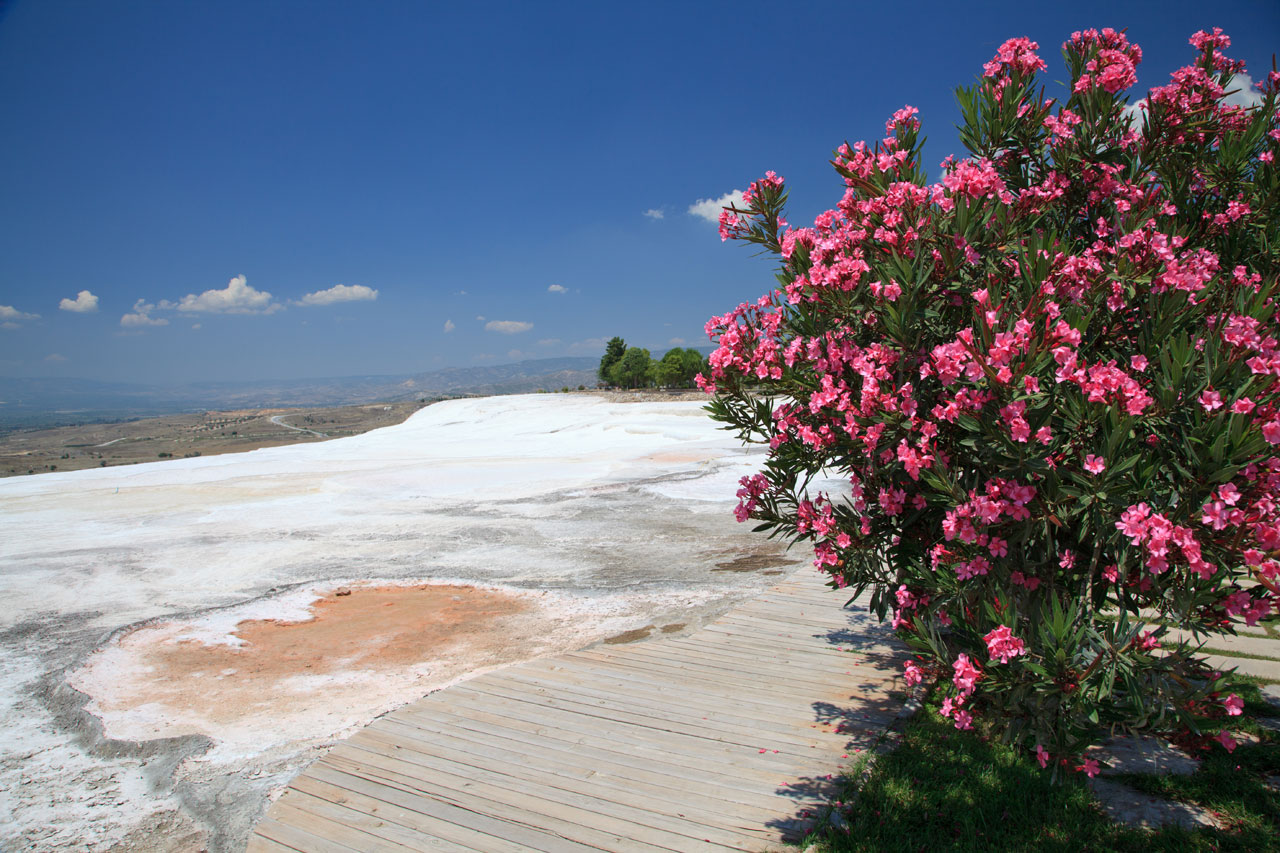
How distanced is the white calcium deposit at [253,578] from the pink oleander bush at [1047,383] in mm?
3546

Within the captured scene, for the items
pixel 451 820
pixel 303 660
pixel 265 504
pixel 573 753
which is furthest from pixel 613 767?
pixel 265 504

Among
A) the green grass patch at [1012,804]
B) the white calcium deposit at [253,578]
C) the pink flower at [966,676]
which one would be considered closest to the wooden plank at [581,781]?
the green grass patch at [1012,804]

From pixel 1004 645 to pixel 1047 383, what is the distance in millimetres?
1023

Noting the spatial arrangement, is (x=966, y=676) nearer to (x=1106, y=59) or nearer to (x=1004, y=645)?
(x=1004, y=645)

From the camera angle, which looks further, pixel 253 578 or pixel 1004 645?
pixel 253 578

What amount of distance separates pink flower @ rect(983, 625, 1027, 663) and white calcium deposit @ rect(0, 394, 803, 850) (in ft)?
12.3

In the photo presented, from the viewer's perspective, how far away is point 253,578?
332 inches

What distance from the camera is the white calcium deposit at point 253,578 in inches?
162

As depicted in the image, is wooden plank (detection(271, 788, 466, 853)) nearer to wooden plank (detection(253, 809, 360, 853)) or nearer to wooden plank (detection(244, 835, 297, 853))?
wooden plank (detection(253, 809, 360, 853))

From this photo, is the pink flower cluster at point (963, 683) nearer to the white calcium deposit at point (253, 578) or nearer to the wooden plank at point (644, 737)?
the wooden plank at point (644, 737)

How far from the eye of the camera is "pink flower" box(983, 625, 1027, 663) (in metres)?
2.58

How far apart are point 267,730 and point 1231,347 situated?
5.64 metres

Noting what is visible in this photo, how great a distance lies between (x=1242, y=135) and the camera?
3.46m

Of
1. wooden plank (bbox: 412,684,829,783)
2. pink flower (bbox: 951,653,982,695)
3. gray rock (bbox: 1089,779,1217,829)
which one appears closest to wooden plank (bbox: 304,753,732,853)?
wooden plank (bbox: 412,684,829,783)
